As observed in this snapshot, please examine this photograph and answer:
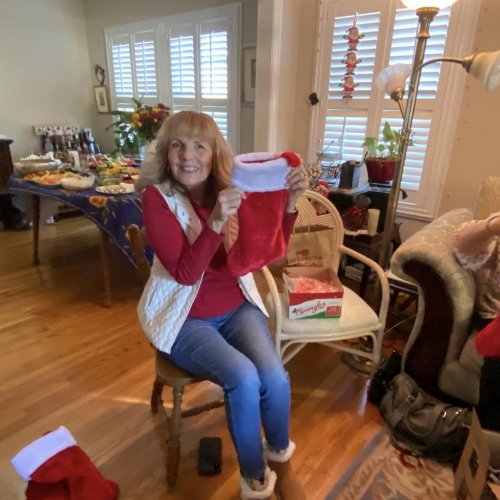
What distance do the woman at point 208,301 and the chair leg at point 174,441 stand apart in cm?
→ 12

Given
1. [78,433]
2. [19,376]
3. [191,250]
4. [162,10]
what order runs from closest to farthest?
[191,250] < [78,433] < [19,376] < [162,10]

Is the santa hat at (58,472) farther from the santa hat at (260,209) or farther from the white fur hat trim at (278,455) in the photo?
the santa hat at (260,209)

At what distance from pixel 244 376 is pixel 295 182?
0.60 m

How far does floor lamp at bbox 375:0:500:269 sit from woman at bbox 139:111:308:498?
847 mm

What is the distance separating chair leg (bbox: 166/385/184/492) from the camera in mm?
1177

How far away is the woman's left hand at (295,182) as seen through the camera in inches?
45.1

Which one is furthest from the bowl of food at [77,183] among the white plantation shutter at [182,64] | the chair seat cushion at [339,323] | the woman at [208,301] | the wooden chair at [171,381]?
the white plantation shutter at [182,64]

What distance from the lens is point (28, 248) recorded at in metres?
3.25

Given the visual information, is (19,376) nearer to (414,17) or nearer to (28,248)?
(28,248)

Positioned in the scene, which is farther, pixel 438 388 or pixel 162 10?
pixel 162 10

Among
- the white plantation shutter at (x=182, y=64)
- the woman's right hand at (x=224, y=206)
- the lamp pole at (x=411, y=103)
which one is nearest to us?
the woman's right hand at (x=224, y=206)

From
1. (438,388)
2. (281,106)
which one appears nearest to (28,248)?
(281,106)

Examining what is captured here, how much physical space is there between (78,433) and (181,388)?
610 millimetres

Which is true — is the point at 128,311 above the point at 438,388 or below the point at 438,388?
below
